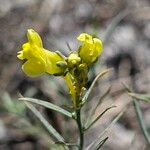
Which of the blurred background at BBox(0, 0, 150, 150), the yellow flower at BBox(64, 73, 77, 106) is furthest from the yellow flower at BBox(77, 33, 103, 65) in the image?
the blurred background at BBox(0, 0, 150, 150)

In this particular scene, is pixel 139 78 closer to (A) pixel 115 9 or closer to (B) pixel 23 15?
(A) pixel 115 9

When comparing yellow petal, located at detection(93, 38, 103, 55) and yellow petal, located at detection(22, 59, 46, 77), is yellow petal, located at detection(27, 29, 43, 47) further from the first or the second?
yellow petal, located at detection(93, 38, 103, 55)

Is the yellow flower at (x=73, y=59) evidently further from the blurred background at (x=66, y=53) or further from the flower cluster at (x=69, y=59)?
the blurred background at (x=66, y=53)

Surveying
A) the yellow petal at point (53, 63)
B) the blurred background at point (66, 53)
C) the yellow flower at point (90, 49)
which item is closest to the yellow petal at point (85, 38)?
the yellow flower at point (90, 49)

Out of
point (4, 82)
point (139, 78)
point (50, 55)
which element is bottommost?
point (139, 78)

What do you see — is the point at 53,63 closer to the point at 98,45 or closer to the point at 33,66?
the point at 33,66

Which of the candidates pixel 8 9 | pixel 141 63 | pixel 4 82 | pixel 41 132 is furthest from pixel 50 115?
pixel 8 9
